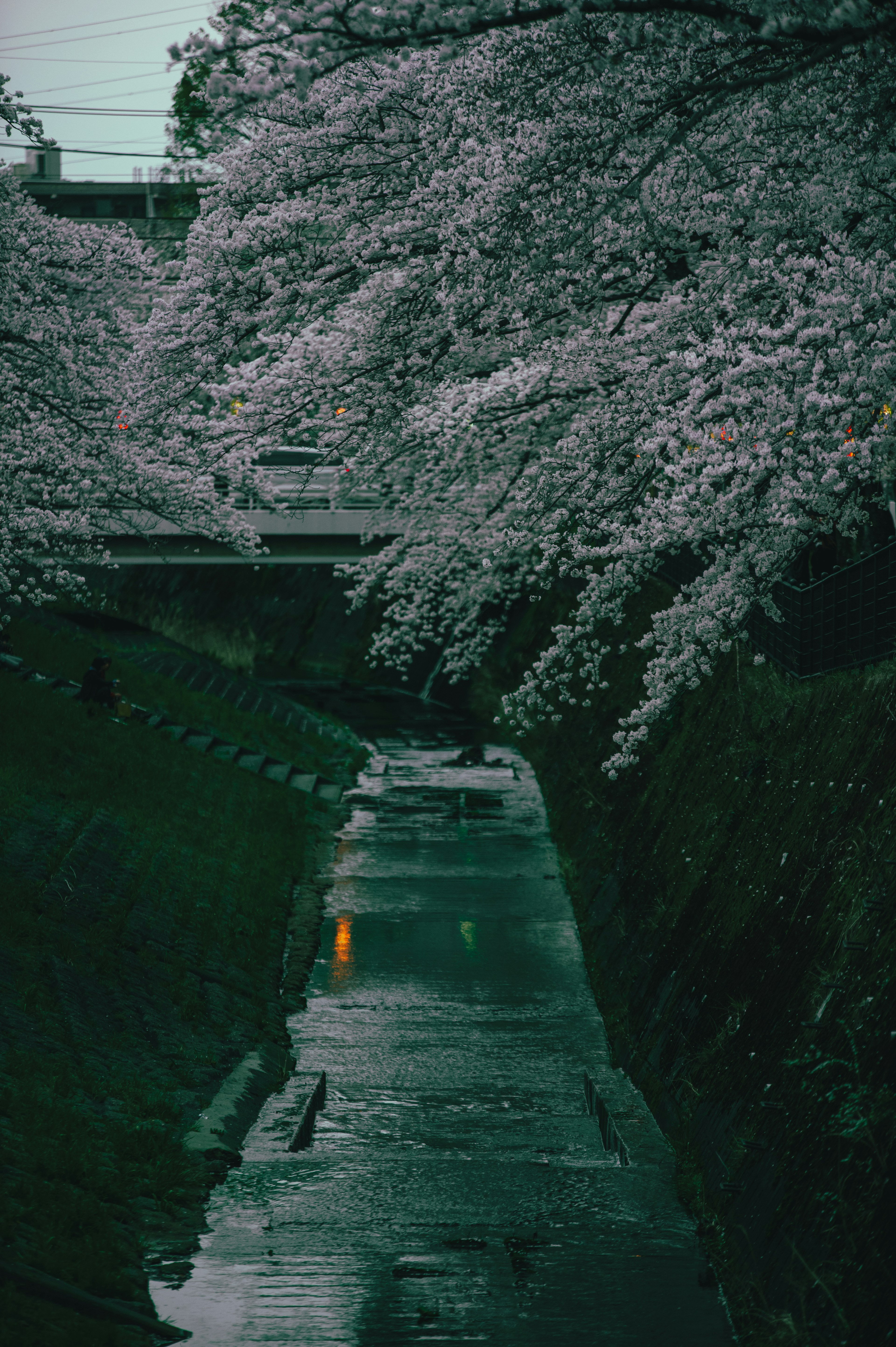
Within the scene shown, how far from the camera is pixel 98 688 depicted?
84.2 ft

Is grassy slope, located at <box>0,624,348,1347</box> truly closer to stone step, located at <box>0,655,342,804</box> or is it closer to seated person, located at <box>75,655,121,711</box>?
seated person, located at <box>75,655,121,711</box>

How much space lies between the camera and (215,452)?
14.5 metres

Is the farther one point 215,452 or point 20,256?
point 20,256

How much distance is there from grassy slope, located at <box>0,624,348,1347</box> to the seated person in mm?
422

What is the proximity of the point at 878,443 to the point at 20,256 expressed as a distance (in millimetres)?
15240

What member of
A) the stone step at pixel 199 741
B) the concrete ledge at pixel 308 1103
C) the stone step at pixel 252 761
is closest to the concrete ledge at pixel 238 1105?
the concrete ledge at pixel 308 1103

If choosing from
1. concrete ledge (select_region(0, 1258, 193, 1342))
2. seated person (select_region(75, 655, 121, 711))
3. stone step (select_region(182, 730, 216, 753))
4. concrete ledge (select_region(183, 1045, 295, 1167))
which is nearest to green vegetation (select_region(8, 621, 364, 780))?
stone step (select_region(182, 730, 216, 753))

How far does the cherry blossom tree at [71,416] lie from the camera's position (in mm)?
19812

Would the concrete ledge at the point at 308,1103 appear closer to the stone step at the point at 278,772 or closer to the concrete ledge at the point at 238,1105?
the concrete ledge at the point at 238,1105

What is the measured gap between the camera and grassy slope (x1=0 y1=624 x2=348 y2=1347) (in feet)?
25.3

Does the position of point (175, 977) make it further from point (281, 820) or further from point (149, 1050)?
point (281, 820)

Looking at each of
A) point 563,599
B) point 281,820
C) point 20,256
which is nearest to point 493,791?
point 281,820

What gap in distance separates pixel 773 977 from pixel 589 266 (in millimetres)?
7112

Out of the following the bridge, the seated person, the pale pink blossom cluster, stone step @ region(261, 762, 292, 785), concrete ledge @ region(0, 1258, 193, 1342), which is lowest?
stone step @ region(261, 762, 292, 785)
